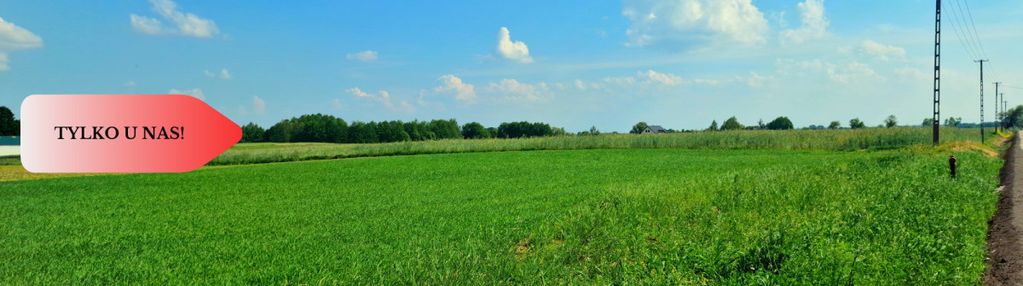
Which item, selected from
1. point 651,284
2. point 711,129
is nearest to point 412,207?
point 651,284

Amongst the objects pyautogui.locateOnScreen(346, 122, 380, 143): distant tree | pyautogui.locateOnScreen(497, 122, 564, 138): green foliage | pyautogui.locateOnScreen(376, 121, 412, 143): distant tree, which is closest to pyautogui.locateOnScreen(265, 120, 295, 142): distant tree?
pyautogui.locateOnScreen(346, 122, 380, 143): distant tree

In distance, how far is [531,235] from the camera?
8352 millimetres

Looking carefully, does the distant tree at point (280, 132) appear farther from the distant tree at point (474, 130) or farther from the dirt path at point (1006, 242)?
the dirt path at point (1006, 242)

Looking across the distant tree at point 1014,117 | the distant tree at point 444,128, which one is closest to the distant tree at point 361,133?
the distant tree at point 444,128

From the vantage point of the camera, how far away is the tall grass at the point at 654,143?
137 ft

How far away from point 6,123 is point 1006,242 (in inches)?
4017

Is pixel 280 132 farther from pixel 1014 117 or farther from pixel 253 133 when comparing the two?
pixel 1014 117

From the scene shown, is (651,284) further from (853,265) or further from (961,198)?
(961,198)

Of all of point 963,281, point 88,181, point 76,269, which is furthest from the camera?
point 88,181

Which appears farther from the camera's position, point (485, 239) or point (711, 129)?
point (711, 129)

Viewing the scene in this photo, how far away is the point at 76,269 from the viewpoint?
7.02 metres

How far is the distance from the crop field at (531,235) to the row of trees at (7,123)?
3258 inches

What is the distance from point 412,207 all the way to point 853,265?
28.0 ft

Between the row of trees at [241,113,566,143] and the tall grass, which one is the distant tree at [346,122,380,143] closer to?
the row of trees at [241,113,566,143]
